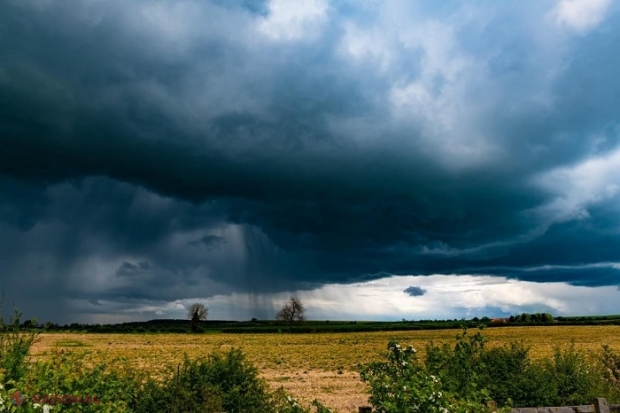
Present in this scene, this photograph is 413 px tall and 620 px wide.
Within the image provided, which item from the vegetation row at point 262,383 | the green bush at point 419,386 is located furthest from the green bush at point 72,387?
the green bush at point 419,386

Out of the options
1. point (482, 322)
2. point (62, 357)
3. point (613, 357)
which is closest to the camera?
point (62, 357)

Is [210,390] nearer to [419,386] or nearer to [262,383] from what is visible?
[262,383]

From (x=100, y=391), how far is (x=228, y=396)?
127 inches

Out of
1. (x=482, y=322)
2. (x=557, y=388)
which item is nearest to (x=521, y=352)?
(x=557, y=388)

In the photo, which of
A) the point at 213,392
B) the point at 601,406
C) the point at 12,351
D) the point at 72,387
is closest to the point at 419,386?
the point at 601,406

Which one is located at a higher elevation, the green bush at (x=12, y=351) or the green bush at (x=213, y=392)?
the green bush at (x=12, y=351)

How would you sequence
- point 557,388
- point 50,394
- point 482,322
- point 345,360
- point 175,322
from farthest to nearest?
point 175,322 < point 345,360 < point 557,388 < point 482,322 < point 50,394

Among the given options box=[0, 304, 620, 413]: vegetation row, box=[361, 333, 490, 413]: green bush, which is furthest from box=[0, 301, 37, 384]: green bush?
box=[361, 333, 490, 413]: green bush

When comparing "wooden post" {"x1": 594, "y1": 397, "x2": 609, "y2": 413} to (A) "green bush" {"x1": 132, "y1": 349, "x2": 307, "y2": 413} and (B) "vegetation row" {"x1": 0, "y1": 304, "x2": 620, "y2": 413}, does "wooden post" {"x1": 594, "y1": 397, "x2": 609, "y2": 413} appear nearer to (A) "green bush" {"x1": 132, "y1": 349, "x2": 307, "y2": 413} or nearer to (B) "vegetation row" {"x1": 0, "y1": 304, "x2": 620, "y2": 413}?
(B) "vegetation row" {"x1": 0, "y1": 304, "x2": 620, "y2": 413}

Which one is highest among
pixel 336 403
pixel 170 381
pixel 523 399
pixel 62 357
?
pixel 62 357

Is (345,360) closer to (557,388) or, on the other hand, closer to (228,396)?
(557,388)

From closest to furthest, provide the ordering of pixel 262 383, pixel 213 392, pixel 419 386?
pixel 419 386, pixel 213 392, pixel 262 383

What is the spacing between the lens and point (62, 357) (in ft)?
32.1

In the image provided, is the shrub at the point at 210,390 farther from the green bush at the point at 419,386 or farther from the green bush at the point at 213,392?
the green bush at the point at 419,386
